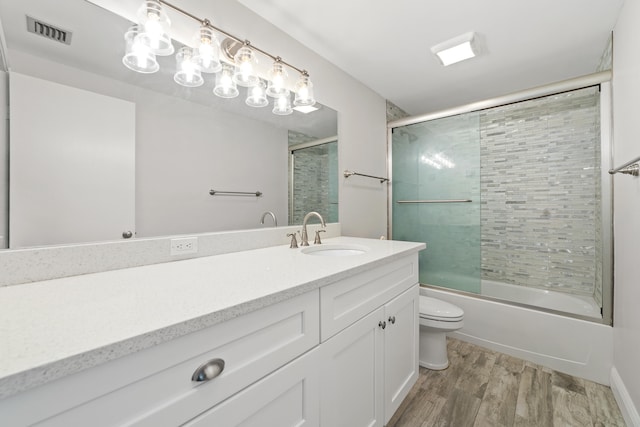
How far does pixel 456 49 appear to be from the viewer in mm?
1825

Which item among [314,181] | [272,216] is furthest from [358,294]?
[314,181]

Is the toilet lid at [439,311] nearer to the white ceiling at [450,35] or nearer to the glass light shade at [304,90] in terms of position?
the glass light shade at [304,90]

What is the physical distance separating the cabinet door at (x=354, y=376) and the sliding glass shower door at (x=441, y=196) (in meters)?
1.50

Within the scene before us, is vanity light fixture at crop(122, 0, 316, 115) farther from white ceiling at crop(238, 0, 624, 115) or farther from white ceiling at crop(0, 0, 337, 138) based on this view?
white ceiling at crop(238, 0, 624, 115)

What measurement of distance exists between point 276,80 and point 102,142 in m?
0.94

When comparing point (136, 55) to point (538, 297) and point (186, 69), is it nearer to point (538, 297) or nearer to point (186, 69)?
point (186, 69)

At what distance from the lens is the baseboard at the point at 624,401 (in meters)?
1.24

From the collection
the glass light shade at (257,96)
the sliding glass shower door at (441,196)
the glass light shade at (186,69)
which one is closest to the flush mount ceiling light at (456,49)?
the sliding glass shower door at (441,196)

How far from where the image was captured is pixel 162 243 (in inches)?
42.6

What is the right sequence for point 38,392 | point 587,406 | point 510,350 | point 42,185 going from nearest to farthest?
point 38,392, point 42,185, point 587,406, point 510,350

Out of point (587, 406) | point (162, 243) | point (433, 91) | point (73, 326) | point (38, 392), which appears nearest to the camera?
point (38, 392)

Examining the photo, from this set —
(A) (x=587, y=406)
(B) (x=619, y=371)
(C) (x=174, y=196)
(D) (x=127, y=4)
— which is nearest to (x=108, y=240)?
(C) (x=174, y=196)

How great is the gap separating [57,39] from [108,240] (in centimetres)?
70

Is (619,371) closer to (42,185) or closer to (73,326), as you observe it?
(73,326)
